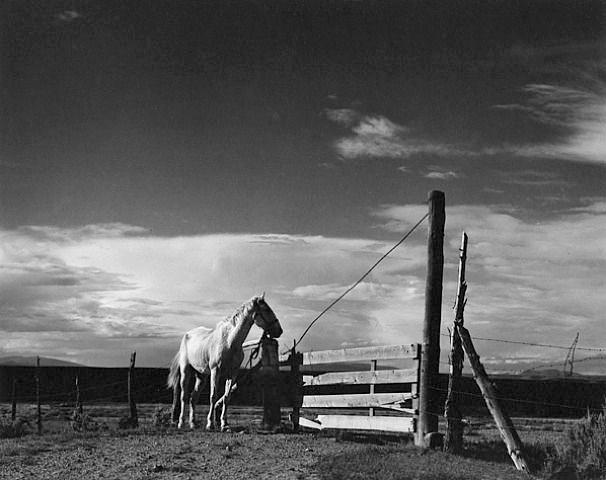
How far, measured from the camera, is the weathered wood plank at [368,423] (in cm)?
1234

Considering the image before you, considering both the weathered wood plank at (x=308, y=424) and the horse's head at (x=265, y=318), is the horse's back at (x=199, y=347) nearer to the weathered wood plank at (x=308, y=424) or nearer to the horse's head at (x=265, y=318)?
the horse's head at (x=265, y=318)

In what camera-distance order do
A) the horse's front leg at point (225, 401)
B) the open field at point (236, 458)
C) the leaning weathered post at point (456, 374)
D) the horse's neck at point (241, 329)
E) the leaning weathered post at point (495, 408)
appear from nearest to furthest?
the open field at point (236, 458) < the leaning weathered post at point (495, 408) < the leaning weathered post at point (456, 374) < the horse's front leg at point (225, 401) < the horse's neck at point (241, 329)

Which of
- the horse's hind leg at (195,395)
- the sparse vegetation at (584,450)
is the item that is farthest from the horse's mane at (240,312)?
the sparse vegetation at (584,450)

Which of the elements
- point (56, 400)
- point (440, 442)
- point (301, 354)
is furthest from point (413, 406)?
point (56, 400)

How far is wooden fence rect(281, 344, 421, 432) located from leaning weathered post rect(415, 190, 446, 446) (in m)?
0.20

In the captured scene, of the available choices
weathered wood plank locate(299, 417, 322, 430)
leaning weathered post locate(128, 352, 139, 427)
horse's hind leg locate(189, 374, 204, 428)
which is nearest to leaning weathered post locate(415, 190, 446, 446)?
weathered wood plank locate(299, 417, 322, 430)

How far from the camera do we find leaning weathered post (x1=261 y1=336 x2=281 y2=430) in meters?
16.5

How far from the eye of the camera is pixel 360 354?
1366 centimetres

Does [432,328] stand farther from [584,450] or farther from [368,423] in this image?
[584,450]

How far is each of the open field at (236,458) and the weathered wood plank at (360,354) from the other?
1434 millimetres

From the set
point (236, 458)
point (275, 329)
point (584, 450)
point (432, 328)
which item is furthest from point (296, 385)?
point (584, 450)

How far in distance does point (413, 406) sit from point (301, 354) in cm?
470

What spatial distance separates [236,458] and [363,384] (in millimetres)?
3532

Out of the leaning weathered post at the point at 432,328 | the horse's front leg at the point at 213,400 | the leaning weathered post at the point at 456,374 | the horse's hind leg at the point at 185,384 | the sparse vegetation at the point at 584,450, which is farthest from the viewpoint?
the horse's hind leg at the point at 185,384
